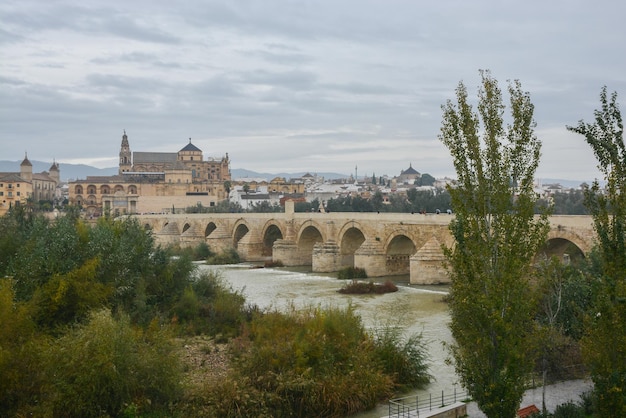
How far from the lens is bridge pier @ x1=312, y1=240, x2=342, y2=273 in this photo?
28.2 meters

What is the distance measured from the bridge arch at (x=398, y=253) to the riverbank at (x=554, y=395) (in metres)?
14.8

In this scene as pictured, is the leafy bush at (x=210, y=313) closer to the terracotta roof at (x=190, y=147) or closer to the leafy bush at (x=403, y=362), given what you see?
the leafy bush at (x=403, y=362)

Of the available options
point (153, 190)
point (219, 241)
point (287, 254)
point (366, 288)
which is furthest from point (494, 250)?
point (153, 190)

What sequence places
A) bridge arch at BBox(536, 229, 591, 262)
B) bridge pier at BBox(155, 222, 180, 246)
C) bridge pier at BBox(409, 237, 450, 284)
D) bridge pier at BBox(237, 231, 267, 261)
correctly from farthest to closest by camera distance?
1. bridge pier at BBox(155, 222, 180, 246)
2. bridge pier at BBox(237, 231, 267, 261)
3. bridge pier at BBox(409, 237, 450, 284)
4. bridge arch at BBox(536, 229, 591, 262)

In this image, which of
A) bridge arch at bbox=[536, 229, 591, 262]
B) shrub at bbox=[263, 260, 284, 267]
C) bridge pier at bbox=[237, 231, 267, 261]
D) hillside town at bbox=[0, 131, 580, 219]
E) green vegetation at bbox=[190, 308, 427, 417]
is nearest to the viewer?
green vegetation at bbox=[190, 308, 427, 417]

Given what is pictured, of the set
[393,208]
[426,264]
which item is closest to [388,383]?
[426,264]

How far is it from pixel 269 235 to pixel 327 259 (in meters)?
8.69

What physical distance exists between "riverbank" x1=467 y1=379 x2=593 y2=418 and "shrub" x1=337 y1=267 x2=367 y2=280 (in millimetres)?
14658

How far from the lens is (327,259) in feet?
92.7

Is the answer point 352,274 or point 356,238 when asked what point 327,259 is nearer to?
point 356,238

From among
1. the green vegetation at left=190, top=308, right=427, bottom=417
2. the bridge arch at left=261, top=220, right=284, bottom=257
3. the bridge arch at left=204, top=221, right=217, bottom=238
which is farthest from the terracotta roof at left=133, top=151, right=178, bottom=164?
the green vegetation at left=190, top=308, right=427, bottom=417

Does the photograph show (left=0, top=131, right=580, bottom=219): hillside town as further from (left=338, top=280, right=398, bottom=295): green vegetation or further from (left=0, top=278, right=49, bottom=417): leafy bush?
(left=0, top=278, right=49, bottom=417): leafy bush

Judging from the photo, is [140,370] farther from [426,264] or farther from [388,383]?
[426,264]

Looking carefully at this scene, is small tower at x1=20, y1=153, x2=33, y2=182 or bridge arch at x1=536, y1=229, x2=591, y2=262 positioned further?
small tower at x1=20, y1=153, x2=33, y2=182
